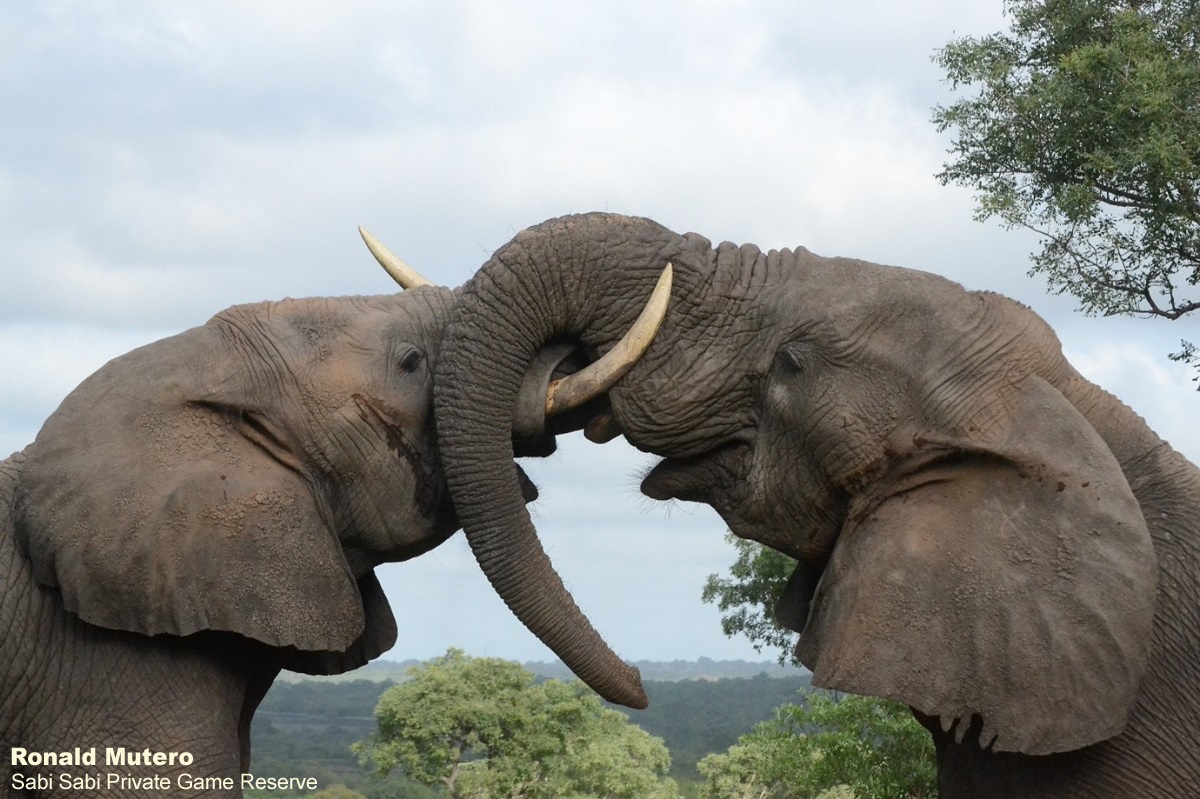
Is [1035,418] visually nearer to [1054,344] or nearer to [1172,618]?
[1054,344]

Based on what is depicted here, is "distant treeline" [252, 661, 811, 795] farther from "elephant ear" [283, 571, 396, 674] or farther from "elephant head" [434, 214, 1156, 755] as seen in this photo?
"elephant head" [434, 214, 1156, 755]

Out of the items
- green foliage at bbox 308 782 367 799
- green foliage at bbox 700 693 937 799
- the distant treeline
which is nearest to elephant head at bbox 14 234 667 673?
green foliage at bbox 700 693 937 799

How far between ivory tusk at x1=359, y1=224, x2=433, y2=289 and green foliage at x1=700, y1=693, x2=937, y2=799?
5188 millimetres

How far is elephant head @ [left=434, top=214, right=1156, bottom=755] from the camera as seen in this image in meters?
5.41

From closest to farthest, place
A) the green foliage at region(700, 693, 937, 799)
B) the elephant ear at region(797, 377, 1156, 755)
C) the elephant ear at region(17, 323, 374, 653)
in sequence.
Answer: the elephant ear at region(797, 377, 1156, 755)
the elephant ear at region(17, 323, 374, 653)
the green foliage at region(700, 693, 937, 799)

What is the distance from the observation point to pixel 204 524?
231 inches

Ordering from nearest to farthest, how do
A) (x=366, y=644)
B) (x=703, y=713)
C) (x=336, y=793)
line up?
(x=366, y=644), (x=336, y=793), (x=703, y=713)

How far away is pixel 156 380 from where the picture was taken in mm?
6059

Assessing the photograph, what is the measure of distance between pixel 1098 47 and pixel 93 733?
11.7 metres

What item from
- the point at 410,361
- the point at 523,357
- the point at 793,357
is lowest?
the point at 793,357

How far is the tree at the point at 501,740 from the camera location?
13.3 metres

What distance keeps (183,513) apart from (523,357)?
1277 millimetres

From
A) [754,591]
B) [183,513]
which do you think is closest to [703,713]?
[754,591]

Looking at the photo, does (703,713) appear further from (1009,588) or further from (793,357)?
(1009,588)
